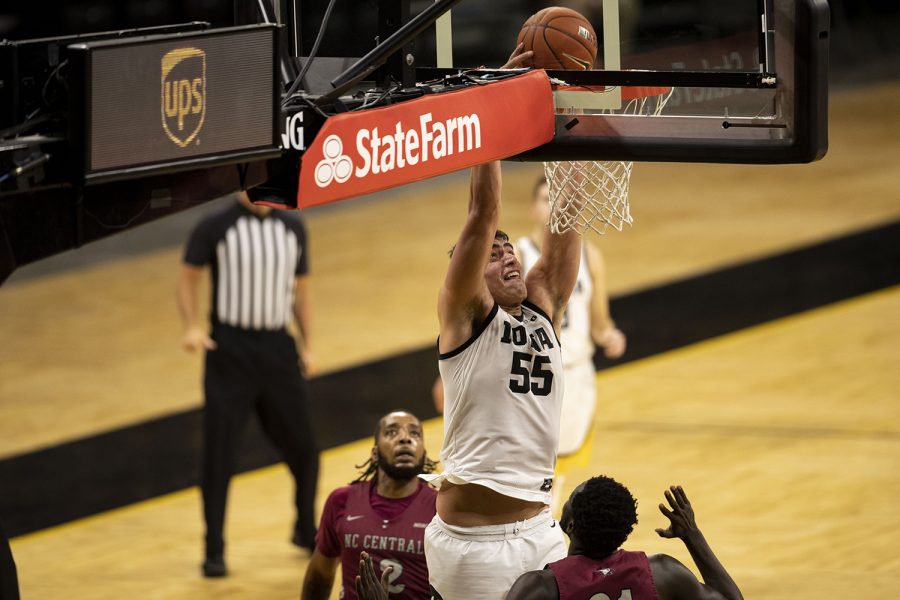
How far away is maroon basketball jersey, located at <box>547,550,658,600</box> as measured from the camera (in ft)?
15.5

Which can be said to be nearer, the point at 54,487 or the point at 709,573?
the point at 709,573

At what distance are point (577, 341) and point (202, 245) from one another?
1.98 m

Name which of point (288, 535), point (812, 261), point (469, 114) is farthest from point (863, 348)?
point (469, 114)

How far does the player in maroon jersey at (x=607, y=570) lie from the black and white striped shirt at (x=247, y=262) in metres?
3.56

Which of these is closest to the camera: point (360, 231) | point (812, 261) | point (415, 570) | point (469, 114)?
point (469, 114)

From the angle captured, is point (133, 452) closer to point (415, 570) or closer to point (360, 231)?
point (415, 570)

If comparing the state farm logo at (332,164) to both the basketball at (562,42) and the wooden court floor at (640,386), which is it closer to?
the basketball at (562,42)

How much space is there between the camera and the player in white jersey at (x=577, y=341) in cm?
789

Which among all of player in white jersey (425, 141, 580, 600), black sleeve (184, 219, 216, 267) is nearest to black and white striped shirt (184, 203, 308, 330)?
black sleeve (184, 219, 216, 267)

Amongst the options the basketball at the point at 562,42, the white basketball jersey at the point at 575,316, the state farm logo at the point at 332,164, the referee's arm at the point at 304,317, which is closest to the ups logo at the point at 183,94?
the state farm logo at the point at 332,164

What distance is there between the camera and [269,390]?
810 cm

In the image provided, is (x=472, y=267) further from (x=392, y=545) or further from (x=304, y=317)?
(x=304, y=317)

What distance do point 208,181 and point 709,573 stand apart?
1935mm

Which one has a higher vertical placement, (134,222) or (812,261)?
(134,222)
